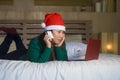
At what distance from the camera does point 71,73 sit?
4.91 feet

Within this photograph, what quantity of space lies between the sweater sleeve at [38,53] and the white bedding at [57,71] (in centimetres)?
20

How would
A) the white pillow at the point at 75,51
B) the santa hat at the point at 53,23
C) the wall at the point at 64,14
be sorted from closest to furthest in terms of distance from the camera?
the santa hat at the point at 53,23 < the white pillow at the point at 75,51 < the wall at the point at 64,14

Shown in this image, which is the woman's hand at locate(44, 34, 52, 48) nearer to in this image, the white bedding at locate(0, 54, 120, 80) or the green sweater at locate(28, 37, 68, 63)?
the green sweater at locate(28, 37, 68, 63)

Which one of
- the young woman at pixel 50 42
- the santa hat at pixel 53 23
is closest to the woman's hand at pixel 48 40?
the young woman at pixel 50 42

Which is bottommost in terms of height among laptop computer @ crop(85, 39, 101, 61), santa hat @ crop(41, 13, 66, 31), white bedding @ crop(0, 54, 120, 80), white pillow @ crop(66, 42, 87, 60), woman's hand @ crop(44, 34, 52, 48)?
white pillow @ crop(66, 42, 87, 60)

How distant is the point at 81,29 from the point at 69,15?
0.77ft

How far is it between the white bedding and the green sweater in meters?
0.20

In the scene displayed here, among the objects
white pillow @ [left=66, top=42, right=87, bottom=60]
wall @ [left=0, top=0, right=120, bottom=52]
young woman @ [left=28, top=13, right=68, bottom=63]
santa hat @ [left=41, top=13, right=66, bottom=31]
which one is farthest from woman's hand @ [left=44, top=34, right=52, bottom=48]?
wall @ [left=0, top=0, right=120, bottom=52]

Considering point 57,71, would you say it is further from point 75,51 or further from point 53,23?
point 75,51

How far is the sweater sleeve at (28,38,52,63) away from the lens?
1755 mm

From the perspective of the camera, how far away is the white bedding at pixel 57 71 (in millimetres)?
1478

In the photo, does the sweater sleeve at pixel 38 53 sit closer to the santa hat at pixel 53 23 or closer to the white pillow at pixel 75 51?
the santa hat at pixel 53 23

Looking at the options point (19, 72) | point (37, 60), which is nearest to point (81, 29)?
point (37, 60)

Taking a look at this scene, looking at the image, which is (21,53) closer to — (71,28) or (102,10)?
(71,28)
